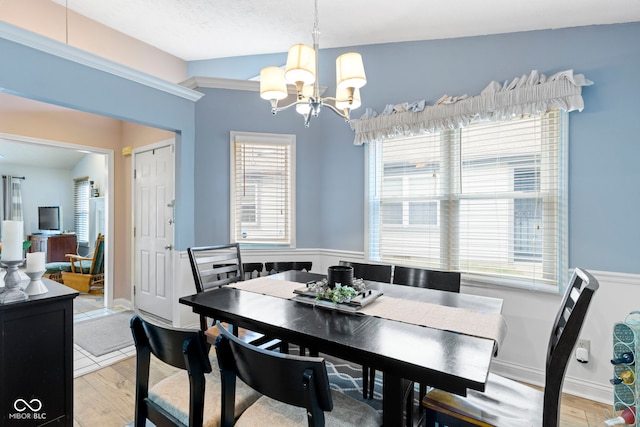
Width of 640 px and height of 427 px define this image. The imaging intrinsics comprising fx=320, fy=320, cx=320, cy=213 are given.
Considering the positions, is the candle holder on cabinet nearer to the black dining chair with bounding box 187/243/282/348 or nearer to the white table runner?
the black dining chair with bounding box 187/243/282/348

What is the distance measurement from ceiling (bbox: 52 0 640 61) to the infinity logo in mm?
3042

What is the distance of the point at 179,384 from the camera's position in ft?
4.74

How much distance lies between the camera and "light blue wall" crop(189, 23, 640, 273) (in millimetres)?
2225

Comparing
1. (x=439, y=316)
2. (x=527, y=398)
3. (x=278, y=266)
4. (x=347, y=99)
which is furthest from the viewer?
(x=278, y=266)

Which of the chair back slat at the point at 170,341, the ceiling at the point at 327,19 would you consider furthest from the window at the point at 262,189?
the chair back slat at the point at 170,341

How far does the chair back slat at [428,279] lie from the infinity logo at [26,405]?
2274 millimetres

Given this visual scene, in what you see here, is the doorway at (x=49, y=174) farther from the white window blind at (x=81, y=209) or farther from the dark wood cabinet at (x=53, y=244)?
the dark wood cabinet at (x=53, y=244)

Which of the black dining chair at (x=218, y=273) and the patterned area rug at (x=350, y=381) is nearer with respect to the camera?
the black dining chair at (x=218, y=273)

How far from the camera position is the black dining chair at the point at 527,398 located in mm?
1198

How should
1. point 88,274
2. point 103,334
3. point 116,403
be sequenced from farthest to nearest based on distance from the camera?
point 88,274 → point 103,334 → point 116,403

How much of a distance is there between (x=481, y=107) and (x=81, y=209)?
28.4 ft

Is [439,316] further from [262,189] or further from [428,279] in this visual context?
[262,189]

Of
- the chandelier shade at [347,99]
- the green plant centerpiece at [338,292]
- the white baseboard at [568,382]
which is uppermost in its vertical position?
the chandelier shade at [347,99]

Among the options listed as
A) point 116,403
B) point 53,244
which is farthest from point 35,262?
point 53,244
